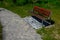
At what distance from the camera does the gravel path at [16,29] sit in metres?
9.46

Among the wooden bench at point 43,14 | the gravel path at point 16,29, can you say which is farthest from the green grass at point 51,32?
the wooden bench at point 43,14

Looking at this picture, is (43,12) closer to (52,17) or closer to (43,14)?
(43,14)

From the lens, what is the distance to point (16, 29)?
34.7ft

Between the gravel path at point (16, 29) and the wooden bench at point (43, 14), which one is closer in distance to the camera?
the gravel path at point (16, 29)

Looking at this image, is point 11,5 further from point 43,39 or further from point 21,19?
point 43,39

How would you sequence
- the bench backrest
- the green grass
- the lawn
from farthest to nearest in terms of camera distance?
the bench backrest < the lawn < the green grass

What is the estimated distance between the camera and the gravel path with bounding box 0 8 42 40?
9461mm

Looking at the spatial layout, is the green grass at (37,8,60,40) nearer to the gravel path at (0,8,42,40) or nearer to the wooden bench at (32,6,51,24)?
the gravel path at (0,8,42,40)

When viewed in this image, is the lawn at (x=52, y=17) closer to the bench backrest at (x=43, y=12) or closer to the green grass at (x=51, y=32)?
the green grass at (x=51, y=32)

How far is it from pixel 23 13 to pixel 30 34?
4539 mm

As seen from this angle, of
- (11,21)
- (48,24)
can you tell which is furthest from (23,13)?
(48,24)

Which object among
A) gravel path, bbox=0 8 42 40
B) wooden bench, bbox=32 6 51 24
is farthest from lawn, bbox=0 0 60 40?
wooden bench, bbox=32 6 51 24

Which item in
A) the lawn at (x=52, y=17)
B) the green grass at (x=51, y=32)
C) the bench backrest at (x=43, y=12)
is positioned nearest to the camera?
the green grass at (x=51, y=32)

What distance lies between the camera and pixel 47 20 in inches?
467
